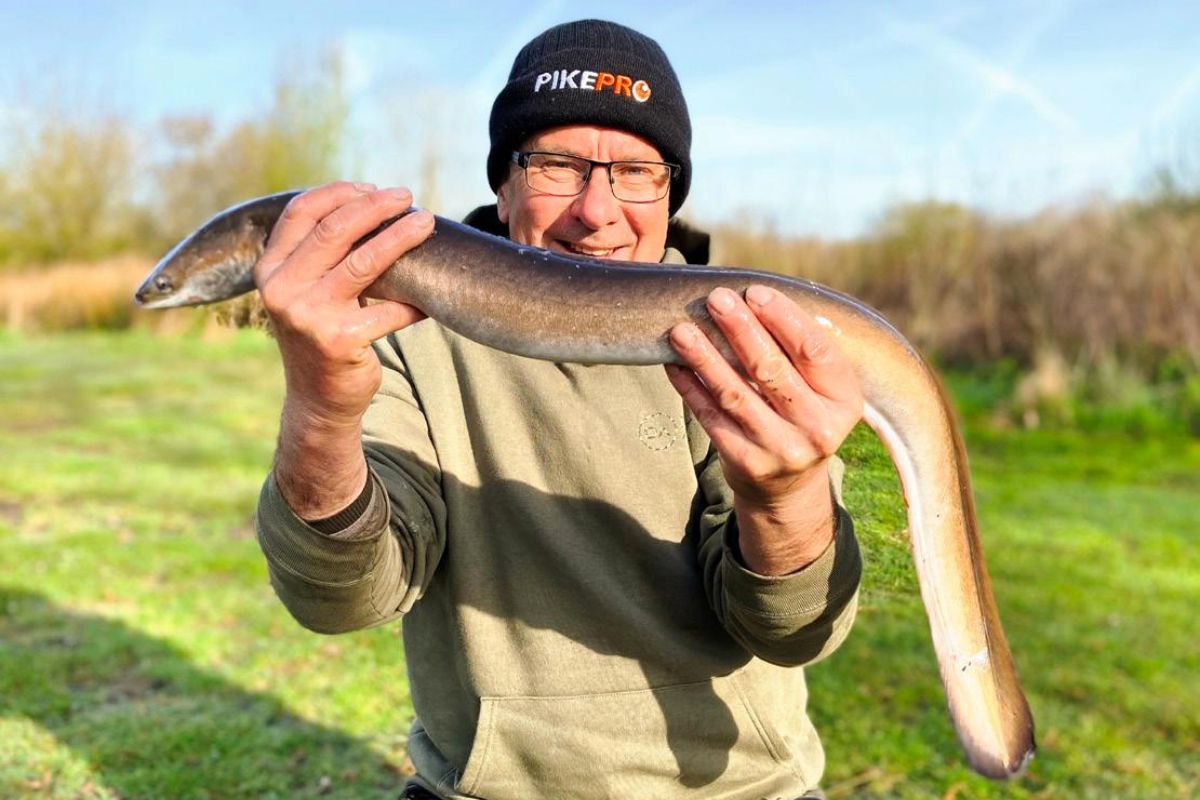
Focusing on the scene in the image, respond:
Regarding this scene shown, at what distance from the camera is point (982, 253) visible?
51.4 ft

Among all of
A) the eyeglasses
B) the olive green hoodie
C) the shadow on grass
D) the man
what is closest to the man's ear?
the man

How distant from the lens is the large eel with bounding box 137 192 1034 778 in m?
1.75

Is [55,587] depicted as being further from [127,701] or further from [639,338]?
[639,338]

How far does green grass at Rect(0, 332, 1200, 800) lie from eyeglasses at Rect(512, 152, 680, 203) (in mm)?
721

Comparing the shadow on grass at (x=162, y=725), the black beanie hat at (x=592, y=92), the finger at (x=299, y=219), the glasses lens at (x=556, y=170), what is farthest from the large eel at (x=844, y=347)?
the shadow on grass at (x=162, y=725)

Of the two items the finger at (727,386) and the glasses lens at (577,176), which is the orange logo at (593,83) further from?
the finger at (727,386)

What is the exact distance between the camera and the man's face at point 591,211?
2262 mm

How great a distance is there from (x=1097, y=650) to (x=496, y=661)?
427 centimetres

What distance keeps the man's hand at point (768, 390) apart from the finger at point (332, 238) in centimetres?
52

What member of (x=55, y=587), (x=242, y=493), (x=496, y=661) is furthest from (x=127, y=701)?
(x=242, y=493)

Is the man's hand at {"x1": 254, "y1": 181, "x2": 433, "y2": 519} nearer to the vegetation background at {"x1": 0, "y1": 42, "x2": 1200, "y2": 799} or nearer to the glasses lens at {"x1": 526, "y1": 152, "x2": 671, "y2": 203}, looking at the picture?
the glasses lens at {"x1": 526, "y1": 152, "x2": 671, "y2": 203}

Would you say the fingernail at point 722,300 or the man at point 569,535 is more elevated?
the fingernail at point 722,300

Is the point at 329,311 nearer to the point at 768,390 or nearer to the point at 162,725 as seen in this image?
the point at 768,390

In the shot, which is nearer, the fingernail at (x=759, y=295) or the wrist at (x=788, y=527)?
the fingernail at (x=759, y=295)
